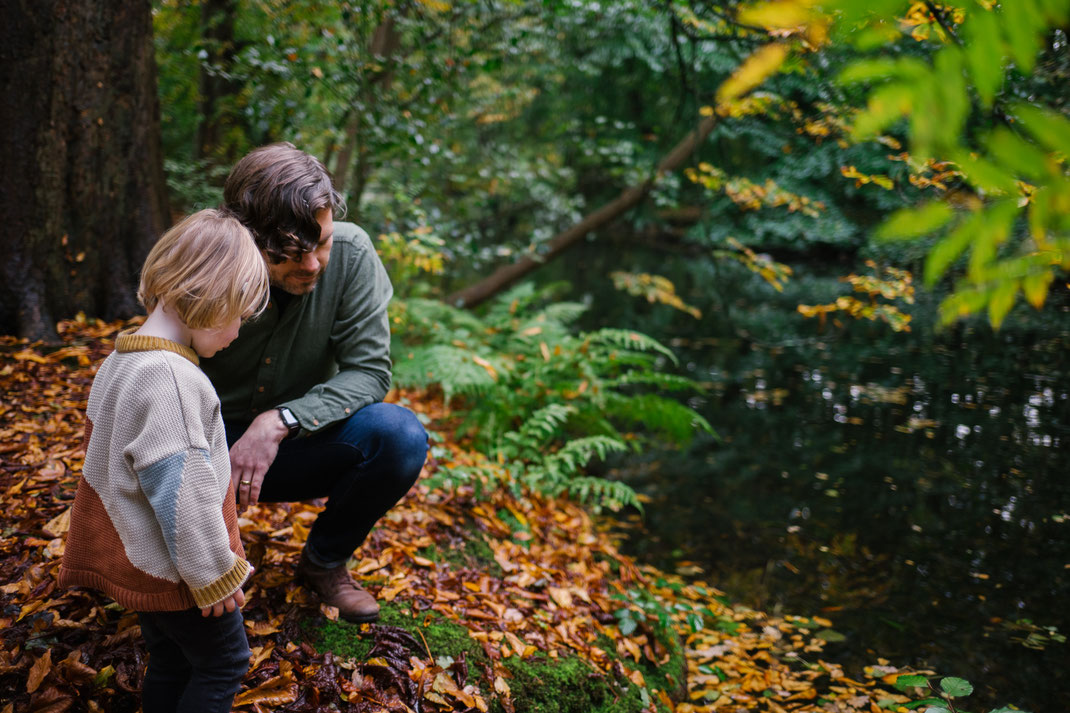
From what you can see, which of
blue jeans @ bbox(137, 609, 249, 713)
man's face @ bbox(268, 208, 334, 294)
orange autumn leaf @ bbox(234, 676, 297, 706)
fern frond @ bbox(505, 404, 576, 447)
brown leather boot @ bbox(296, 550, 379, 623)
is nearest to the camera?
blue jeans @ bbox(137, 609, 249, 713)

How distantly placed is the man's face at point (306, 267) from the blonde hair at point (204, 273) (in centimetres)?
34

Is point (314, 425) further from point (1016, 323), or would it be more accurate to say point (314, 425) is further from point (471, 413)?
point (1016, 323)

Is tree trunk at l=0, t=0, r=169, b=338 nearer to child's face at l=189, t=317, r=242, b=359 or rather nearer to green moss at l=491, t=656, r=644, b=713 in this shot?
child's face at l=189, t=317, r=242, b=359

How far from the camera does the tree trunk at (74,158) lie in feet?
11.8

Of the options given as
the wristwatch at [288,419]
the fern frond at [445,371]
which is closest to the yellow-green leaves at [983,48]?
the wristwatch at [288,419]

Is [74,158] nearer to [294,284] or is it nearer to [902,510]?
[294,284]

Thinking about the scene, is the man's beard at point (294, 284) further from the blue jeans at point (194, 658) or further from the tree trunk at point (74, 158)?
the tree trunk at point (74, 158)

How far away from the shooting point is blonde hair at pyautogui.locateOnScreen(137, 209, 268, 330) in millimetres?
1528

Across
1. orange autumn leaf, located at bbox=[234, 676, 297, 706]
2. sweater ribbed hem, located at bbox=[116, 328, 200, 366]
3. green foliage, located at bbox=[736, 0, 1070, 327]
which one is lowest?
orange autumn leaf, located at bbox=[234, 676, 297, 706]

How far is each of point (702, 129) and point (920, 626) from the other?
5.80m

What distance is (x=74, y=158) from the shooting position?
12.7 ft

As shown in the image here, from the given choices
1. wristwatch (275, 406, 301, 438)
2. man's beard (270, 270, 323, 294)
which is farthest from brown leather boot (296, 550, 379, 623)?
man's beard (270, 270, 323, 294)

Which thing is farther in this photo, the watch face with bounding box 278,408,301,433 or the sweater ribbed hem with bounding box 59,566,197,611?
the watch face with bounding box 278,408,301,433

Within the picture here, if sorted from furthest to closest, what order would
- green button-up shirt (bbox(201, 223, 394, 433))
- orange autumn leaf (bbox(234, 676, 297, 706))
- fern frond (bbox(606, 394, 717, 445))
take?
1. fern frond (bbox(606, 394, 717, 445))
2. green button-up shirt (bbox(201, 223, 394, 433))
3. orange autumn leaf (bbox(234, 676, 297, 706))
